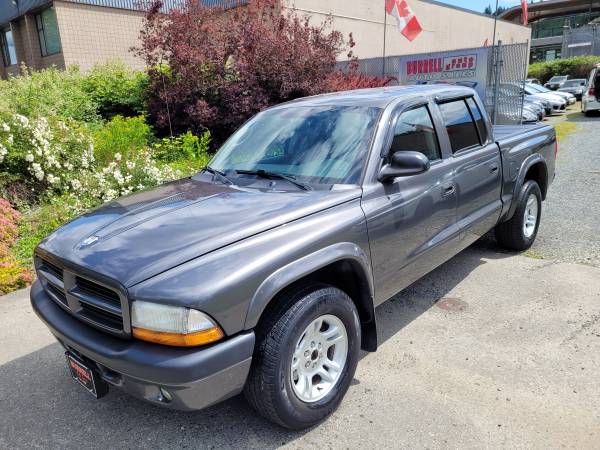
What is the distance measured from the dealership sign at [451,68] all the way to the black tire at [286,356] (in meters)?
10.4

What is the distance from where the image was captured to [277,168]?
3307 mm

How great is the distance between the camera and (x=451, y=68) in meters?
12.9

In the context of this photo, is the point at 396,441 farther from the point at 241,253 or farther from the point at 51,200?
the point at 51,200

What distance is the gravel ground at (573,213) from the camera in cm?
520

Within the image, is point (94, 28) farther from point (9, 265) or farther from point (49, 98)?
point (9, 265)

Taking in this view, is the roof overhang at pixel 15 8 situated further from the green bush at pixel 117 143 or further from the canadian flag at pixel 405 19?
the green bush at pixel 117 143

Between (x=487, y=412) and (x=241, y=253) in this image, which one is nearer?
(x=241, y=253)

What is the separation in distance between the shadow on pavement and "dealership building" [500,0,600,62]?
5908 cm

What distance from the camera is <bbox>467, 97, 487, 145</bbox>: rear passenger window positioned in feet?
14.4

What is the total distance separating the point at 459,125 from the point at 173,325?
310cm

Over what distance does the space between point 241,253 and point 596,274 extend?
3.89m


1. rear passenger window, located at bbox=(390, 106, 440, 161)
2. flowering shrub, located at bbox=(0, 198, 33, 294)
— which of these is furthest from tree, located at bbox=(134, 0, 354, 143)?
rear passenger window, located at bbox=(390, 106, 440, 161)

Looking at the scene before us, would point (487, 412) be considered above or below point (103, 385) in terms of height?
below

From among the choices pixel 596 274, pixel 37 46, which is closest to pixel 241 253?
pixel 596 274
